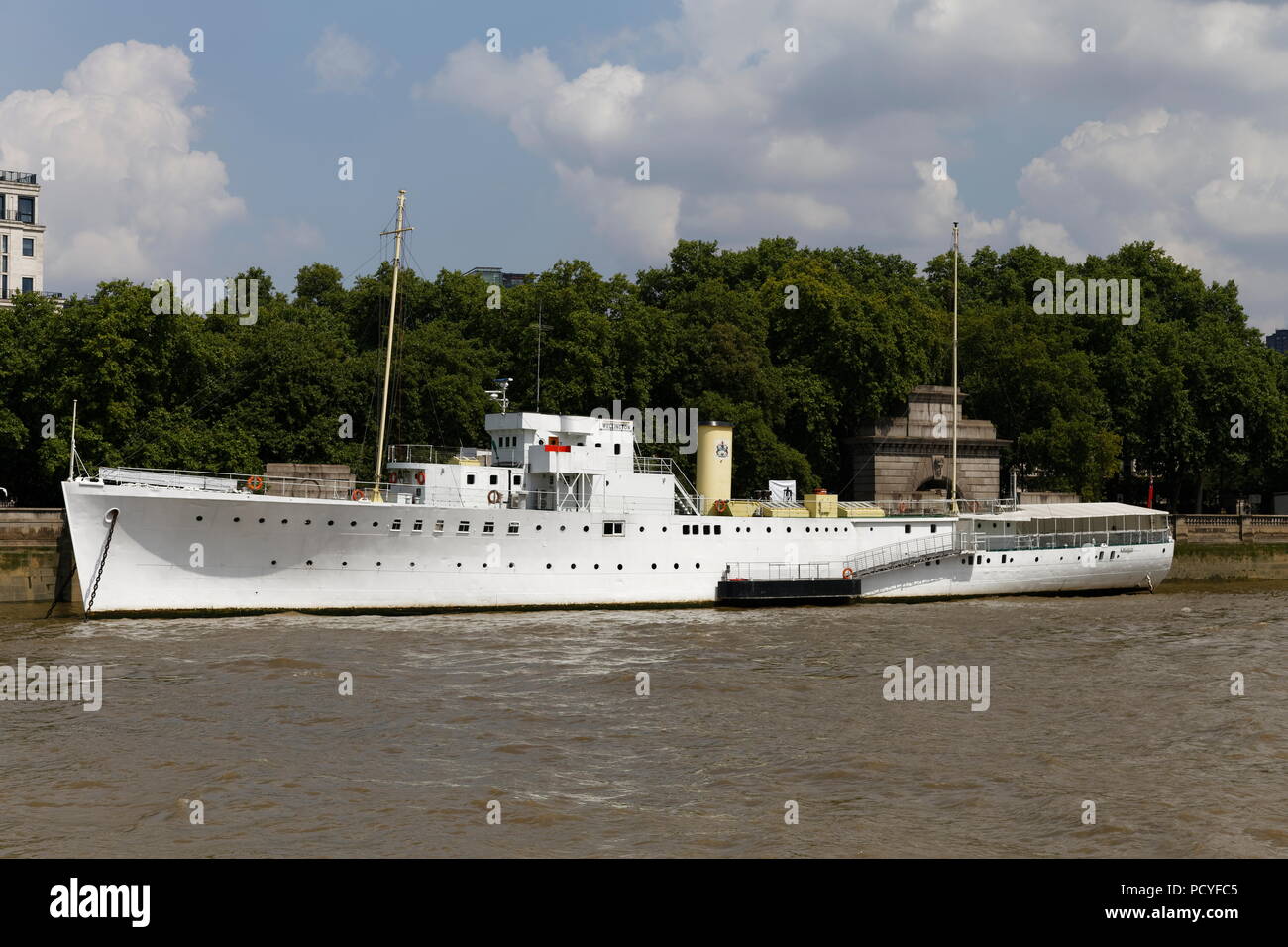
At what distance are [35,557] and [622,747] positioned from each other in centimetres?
3015

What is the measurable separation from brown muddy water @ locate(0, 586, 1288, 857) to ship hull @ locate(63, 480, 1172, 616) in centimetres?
158

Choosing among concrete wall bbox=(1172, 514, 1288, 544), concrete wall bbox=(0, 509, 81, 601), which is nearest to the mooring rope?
concrete wall bbox=(0, 509, 81, 601)

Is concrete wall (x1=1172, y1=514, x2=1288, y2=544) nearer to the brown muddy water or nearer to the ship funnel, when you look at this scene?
the ship funnel

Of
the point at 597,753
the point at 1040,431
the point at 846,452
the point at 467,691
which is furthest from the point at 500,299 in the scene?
the point at 597,753

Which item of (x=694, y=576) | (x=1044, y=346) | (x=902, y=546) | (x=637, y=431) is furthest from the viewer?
(x=1044, y=346)

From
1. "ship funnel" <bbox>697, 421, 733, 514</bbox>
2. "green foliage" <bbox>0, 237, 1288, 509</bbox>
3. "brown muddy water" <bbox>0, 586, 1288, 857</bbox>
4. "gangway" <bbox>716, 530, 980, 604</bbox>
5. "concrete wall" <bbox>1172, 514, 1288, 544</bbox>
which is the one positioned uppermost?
"green foliage" <bbox>0, 237, 1288, 509</bbox>

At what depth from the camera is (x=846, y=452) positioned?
65.4 m

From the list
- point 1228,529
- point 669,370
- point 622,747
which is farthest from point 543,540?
point 1228,529

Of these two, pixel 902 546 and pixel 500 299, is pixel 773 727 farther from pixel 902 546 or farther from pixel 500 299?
pixel 500 299

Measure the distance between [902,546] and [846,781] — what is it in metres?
26.9

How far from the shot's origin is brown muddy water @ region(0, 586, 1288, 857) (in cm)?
1539

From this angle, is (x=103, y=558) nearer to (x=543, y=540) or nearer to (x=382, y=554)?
(x=382, y=554)

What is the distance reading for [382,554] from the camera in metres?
35.2

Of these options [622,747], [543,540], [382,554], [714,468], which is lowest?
[622,747]
